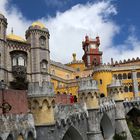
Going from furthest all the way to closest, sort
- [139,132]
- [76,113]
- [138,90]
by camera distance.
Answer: [138,90], [139,132], [76,113]

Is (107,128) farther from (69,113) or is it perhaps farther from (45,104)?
(45,104)

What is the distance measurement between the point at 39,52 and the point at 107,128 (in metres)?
21.8

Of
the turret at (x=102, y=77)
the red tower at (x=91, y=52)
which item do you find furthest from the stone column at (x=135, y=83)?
the red tower at (x=91, y=52)

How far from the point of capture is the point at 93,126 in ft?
105

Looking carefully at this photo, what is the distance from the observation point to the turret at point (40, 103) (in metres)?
21.7

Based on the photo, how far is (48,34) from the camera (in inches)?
2429

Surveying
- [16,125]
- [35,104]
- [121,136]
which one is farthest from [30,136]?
[121,136]

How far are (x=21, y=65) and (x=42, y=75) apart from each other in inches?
179

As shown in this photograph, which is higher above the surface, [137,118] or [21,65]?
[21,65]

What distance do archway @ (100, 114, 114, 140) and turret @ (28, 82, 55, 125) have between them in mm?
22875

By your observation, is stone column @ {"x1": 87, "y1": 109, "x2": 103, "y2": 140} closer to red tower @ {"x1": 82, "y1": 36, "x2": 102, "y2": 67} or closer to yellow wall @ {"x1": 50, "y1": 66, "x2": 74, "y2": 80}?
yellow wall @ {"x1": 50, "y1": 66, "x2": 74, "y2": 80}

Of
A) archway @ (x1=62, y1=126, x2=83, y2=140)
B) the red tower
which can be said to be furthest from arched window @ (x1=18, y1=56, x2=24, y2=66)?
the red tower

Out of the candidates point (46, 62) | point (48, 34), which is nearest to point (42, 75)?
point (46, 62)

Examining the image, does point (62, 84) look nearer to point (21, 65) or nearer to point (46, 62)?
point (46, 62)
